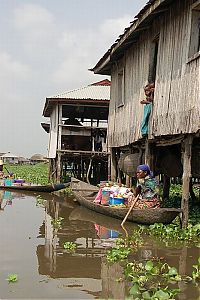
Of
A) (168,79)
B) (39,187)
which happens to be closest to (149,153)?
(168,79)

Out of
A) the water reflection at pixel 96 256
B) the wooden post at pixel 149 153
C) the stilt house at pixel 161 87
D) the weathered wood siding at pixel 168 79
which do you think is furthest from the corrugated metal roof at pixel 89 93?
the water reflection at pixel 96 256

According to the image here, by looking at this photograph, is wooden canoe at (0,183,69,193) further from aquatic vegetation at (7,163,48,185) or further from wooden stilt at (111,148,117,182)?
aquatic vegetation at (7,163,48,185)

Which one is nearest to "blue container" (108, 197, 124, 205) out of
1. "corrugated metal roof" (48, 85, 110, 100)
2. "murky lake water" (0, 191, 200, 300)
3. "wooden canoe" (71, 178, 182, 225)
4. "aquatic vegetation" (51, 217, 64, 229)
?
"wooden canoe" (71, 178, 182, 225)

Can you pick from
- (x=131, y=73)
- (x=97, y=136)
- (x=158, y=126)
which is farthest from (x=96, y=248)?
(x=97, y=136)

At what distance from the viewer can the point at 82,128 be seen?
22.7 m

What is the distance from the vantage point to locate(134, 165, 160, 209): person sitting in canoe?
10.4m

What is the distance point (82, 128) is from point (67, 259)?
15998 mm

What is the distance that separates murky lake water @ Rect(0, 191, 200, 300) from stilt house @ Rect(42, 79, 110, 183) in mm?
10100

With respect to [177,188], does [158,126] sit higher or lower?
higher

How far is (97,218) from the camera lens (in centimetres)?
1191

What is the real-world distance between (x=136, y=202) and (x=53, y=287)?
5189 millimetres

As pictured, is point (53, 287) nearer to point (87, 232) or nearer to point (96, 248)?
point (96, 248)

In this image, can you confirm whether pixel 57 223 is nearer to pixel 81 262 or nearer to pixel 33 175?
pixel 81 262

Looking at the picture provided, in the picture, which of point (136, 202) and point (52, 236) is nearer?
point (52, 236)
